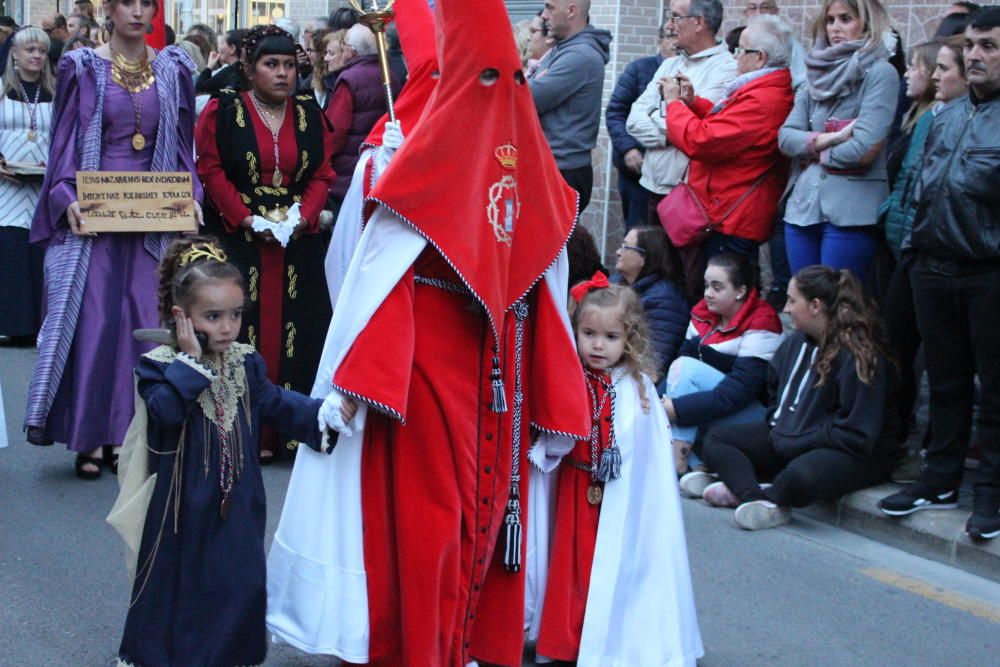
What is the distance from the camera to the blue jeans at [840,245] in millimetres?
7000

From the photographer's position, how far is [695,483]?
22.3 ft

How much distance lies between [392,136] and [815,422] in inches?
94.8

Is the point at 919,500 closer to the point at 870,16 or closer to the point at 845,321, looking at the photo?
the point at 845,321

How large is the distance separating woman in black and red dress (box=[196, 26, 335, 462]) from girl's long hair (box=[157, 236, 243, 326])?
2.56m

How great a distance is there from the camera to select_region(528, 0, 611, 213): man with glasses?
826 cm

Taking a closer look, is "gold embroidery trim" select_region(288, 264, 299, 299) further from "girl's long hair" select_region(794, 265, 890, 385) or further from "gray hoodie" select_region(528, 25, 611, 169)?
"girl's long hair" select_region(794, 265, 890, 385)

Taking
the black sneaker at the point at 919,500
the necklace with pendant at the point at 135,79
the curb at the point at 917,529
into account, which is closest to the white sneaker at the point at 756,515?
the curb at the point at 917,529

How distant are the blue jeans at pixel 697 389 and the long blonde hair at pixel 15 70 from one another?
4.88 metres

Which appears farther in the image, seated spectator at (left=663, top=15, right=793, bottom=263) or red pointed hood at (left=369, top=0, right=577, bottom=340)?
seated spectator at (left=663, top=15, right=793, bottom=263)

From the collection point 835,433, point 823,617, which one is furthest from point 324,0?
point 823,617

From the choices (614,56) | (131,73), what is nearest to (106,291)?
(131,73)

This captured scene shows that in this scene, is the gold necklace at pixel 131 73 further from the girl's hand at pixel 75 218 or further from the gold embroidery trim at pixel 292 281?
the gold embroidery trim at pixel 292 281

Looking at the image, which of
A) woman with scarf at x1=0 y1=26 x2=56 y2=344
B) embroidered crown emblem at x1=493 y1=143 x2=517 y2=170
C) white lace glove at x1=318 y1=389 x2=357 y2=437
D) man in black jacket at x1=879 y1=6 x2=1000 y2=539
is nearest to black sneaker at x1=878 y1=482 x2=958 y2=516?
man in black jacket at x1=879 y1=6 x2=1000 y2=539

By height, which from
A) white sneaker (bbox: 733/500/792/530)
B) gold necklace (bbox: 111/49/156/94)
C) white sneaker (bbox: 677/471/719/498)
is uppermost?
gold necklace (bbox: 111/49/156/94)
